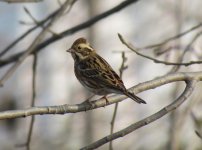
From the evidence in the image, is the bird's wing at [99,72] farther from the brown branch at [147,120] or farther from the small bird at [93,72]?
the brown branch at [147,120]

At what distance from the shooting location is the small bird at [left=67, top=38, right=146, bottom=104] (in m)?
4.43

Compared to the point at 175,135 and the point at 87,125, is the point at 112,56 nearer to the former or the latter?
the point at 87,125

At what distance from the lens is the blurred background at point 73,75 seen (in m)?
11.0

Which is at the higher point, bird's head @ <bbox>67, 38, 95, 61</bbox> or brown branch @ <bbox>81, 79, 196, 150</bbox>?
bird's head @ <bbox>67, 38, 95, 61</bbox>

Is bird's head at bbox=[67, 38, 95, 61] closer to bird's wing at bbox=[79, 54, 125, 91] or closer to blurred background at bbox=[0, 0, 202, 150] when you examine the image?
bird's wing at bbox=[79, 54, 125, 91]

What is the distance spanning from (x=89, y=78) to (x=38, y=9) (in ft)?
24.4

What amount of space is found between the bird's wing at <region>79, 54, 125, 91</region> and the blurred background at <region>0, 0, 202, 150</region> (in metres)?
5.73

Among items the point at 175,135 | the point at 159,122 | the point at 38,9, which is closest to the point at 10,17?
the point at 38,9

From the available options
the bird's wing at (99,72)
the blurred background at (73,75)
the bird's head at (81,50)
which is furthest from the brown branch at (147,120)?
the blurred background at (73,75)

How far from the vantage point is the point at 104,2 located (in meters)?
11.9

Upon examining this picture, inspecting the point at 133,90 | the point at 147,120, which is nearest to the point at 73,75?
the point at 133,90

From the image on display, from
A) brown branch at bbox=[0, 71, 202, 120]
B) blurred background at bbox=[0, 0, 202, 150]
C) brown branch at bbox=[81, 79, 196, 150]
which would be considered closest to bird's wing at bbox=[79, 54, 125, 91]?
brown branch at bbox=[0, 71, 202, 120]

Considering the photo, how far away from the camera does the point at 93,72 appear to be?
471 cm

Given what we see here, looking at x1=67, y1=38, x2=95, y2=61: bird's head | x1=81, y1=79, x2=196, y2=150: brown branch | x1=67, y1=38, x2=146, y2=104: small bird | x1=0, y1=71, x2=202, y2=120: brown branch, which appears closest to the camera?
x1=81, y1=79, x2=196, y2=150: brown branch
